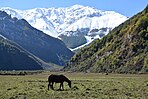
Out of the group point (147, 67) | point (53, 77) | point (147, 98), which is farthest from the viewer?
point (147, 67)

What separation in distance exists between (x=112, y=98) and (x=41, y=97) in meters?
8.30

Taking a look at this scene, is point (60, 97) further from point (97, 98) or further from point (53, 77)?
point (53, 77)

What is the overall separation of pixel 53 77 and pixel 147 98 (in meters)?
20.9

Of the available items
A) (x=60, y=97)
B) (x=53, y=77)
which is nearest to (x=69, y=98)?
(x=60, y=97)

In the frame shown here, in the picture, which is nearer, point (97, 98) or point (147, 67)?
point (97, 98)

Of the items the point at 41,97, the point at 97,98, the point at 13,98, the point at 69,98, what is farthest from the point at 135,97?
the point at 13,98

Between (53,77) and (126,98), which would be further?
(53,77)

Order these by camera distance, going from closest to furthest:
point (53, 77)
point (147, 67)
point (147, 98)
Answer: point (147, 98) < point (53, 77) < point (147, 67)

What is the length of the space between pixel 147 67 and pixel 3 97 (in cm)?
16058

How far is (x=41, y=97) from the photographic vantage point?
150 ft

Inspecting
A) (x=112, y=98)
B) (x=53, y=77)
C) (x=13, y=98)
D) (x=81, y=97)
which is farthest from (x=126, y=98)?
(x=53, y=77)

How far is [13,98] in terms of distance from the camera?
1738 inches

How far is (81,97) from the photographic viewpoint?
150ft

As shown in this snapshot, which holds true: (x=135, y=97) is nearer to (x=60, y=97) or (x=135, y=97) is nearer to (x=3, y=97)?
(x=60, y=97)
